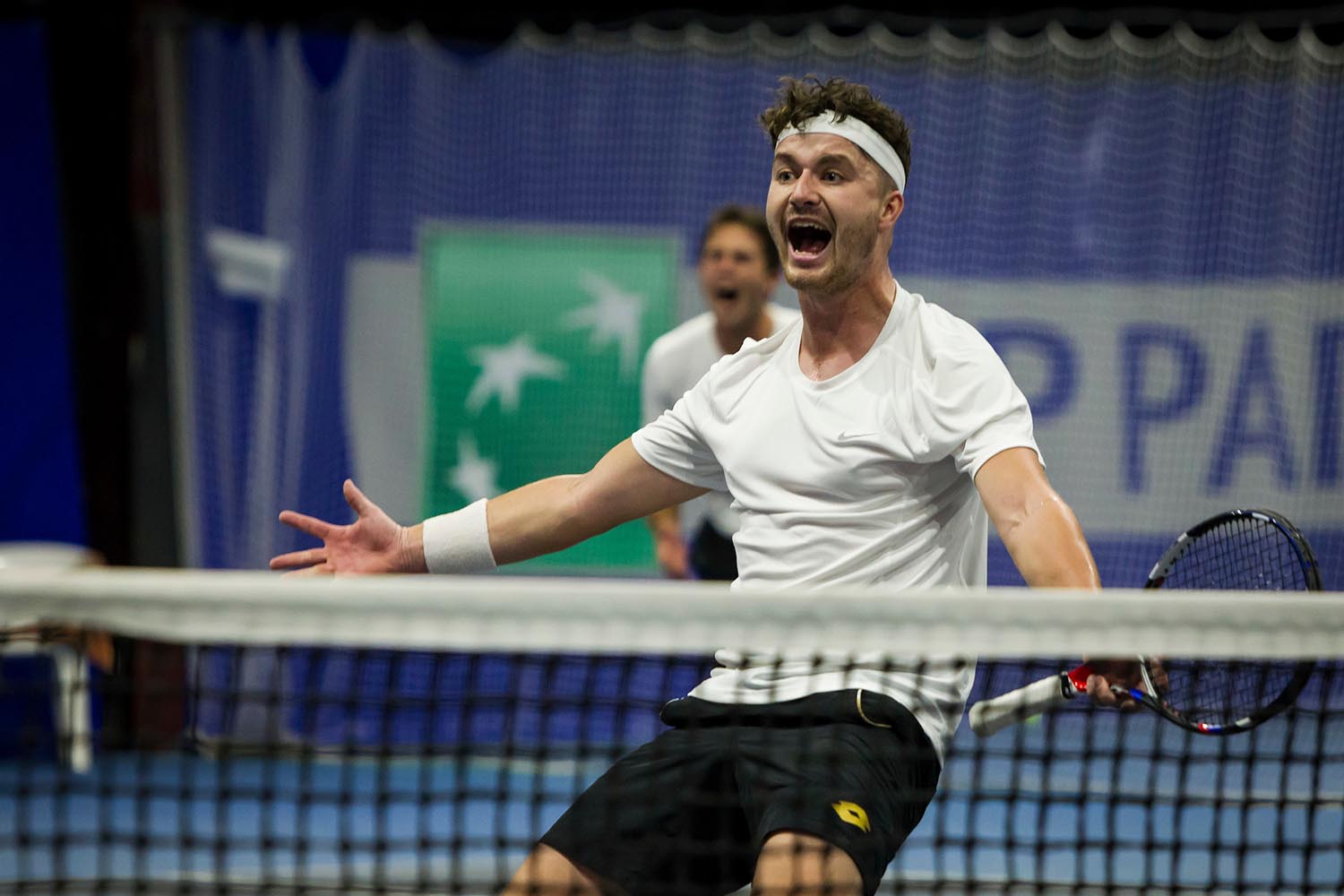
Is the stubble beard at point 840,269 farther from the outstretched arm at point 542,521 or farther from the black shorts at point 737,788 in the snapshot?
the black shorts at point 737,788

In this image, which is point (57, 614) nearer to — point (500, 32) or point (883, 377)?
point (883, 377)

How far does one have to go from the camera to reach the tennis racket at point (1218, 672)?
2432 mm

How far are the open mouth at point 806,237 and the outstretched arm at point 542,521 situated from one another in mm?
549

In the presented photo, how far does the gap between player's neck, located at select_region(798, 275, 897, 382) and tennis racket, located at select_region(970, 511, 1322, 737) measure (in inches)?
27.7

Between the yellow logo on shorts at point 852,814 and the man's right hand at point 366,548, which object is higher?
the man's right hand at point 366,548

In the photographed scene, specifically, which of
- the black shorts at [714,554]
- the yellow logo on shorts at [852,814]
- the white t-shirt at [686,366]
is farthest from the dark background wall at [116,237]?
the yellow logo on shorts at [852,814]

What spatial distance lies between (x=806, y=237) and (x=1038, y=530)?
0.81m

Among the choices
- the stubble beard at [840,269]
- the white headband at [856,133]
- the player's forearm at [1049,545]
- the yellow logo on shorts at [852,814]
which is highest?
the white headband at [856,133]

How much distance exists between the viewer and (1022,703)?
98.9 inches

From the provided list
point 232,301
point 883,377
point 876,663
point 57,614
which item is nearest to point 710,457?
point 883,377

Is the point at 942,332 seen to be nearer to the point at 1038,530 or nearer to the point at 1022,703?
the point at 1038,530

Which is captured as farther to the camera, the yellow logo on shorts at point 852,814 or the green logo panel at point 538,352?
the green logo panel at point 538,352

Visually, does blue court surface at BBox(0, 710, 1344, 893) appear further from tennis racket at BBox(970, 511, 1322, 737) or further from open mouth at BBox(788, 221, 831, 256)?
open mouth at BBox(788, 221, 831, 256)

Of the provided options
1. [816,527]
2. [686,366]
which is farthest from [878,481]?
[686,366]
